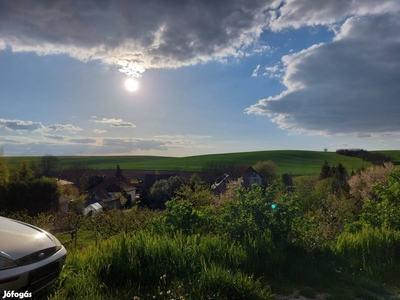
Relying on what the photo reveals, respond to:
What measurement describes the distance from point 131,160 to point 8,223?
121363 mm

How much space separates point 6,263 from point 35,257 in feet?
1.11

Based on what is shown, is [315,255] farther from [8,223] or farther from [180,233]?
[8,223]

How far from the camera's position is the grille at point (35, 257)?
3323 millimetres

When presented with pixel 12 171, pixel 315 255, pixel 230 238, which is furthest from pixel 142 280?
pixel 12 171

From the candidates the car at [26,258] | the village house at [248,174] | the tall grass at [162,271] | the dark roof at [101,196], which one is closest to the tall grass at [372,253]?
the tall grass at [162,271]

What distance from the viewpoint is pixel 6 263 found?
3.19m

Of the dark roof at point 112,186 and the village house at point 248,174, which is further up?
the village house at point 248,174

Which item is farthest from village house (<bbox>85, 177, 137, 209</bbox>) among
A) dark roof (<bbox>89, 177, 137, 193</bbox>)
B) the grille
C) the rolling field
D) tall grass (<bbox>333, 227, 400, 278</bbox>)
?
the grille

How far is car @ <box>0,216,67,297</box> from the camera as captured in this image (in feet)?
10.4

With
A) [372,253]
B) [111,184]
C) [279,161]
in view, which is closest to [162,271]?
[372,253]

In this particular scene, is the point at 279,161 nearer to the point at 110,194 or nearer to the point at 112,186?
the point at 112,186

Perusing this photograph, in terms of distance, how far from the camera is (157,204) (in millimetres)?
49594

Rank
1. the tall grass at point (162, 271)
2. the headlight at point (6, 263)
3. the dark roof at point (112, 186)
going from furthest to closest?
the dark roof at point (112, 186) < the tall grass at point (162, 271) < the headlight at point (6, 263)

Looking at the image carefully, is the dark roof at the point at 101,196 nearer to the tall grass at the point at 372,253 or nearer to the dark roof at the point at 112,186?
the dark roof at the point at 112,186
